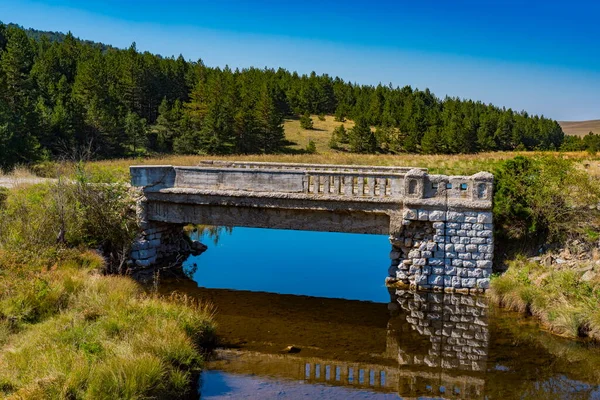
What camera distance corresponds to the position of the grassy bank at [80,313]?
841 centimetres

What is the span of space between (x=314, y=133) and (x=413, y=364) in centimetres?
6669

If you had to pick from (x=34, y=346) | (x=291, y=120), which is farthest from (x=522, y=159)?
(x=291, y=120)

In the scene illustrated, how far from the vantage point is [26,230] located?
15.8 meters

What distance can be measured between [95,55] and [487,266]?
246 feet

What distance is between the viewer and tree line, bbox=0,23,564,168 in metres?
48.0

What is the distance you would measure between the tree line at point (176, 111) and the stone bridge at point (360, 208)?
17.4m

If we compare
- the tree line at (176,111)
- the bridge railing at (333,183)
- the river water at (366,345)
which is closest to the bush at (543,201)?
the bridge railing at (333,183)

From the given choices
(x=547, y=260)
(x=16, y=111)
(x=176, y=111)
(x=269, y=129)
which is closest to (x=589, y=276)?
(x=547, y=260)

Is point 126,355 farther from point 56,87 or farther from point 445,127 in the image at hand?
Result: point 445,127

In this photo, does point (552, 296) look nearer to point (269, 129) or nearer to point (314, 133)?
point (269, 129)

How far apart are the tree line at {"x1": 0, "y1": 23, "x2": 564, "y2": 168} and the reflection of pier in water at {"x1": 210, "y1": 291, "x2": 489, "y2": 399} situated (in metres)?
25.5

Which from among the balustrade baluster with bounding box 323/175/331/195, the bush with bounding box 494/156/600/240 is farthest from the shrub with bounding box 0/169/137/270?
Answer: the bush with bounding box 494/156/600/240

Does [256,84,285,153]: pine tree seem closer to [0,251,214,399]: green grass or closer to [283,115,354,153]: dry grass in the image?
[283,115,354,153]: dry grass

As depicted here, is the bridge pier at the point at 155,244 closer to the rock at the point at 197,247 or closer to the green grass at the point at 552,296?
the rock at the point at 197,247
